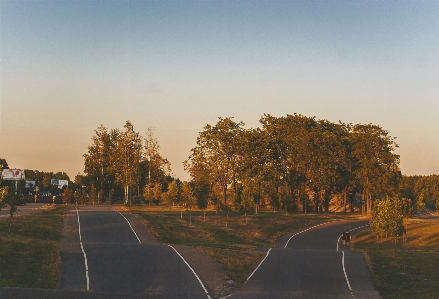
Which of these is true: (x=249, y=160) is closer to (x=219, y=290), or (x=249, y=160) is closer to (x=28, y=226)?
(x=28, y=226)

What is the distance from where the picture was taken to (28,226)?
4825 centimetres

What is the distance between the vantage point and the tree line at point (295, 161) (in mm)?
92938

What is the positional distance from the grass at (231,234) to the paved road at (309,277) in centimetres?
137

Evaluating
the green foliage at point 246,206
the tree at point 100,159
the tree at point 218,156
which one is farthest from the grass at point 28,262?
the tree at point 100,159

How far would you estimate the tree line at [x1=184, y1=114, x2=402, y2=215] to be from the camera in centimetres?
9294

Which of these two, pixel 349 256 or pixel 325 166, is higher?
pixel 325 166

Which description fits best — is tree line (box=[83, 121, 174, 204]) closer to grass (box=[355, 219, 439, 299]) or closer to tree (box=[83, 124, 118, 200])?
tree (box=[83, 124, 118, 200])

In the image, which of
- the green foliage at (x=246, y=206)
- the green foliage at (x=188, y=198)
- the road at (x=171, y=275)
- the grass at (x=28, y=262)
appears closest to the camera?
the road at (x=171, y=275)

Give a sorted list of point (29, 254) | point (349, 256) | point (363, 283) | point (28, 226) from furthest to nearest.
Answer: point (28, 226)
point (349, 256)
point (29, 254)
point (363, 283)

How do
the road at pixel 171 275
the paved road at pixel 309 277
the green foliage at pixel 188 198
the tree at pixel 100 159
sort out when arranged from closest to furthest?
the road at pixel 171 275
the paved road at pixel 309 277
the green foliage at pixel 188 198
the tree at pixel 100 159

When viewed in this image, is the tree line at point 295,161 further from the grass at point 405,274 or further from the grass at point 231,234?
the grass at point 405,274

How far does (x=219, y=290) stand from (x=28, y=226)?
27425 millimetres

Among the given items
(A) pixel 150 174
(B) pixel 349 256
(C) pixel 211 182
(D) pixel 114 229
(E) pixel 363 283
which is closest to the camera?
(E) pixel 363 283

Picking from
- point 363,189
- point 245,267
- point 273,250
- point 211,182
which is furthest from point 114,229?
point 363,189
